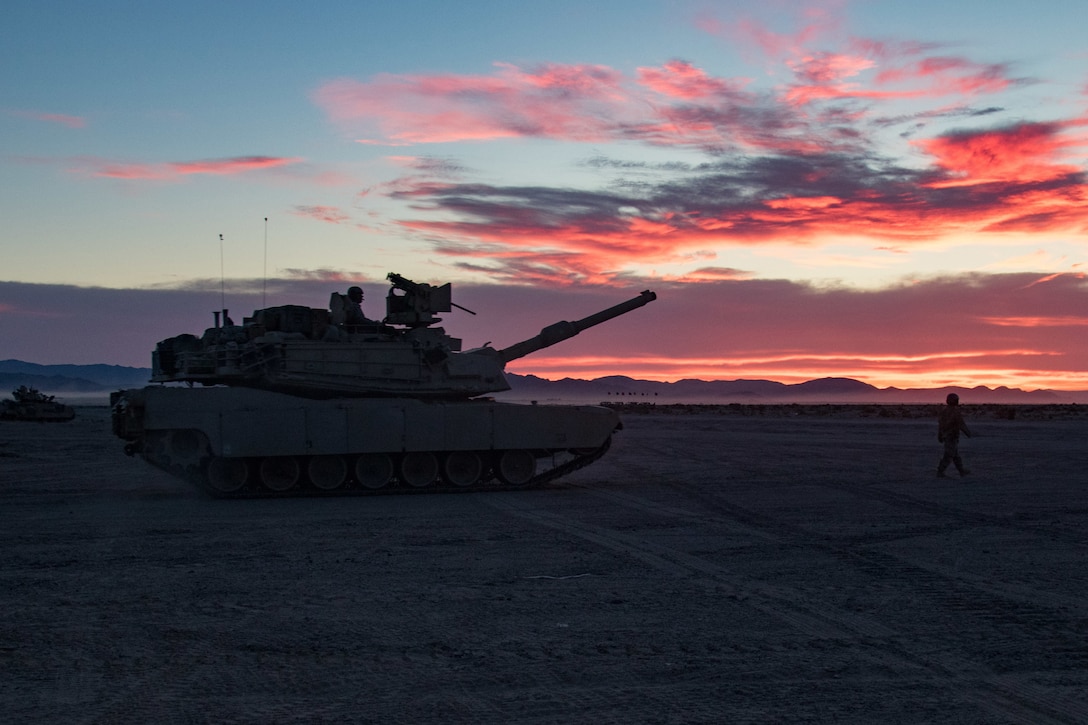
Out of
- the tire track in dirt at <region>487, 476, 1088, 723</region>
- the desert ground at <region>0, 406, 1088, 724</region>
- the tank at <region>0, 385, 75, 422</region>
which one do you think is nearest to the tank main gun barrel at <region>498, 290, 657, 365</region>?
the desert ground at <region>0, 406, 1088, 724</region>

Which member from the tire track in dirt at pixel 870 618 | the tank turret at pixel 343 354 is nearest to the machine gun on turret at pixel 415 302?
the tank turret at pixel 343 354

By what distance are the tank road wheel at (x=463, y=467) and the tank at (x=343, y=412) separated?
24 mm

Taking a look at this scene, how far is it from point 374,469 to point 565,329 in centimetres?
599

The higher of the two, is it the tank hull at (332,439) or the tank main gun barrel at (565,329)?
the tank main gun barrel at (565,329)

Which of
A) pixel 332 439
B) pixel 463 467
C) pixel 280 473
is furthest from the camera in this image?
pixel 463 467

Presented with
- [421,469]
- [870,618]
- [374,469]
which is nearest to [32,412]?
[374,469]

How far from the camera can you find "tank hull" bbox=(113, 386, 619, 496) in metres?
19.7

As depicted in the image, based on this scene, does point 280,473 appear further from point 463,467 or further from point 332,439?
point 463,467

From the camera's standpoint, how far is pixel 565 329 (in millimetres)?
24359

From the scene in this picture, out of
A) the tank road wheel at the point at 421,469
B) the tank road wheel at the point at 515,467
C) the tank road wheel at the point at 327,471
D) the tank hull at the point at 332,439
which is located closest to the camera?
the tank hull at the point at 332,439

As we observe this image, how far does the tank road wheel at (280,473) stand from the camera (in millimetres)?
20188

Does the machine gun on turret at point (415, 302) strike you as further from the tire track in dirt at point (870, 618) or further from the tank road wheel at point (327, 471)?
the tire track in dirt at point (870, 618)

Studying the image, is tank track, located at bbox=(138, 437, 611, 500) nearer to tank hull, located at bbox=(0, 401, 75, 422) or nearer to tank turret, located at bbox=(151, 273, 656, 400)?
tank turret, located at bbox=(151, 273, 656, 400)

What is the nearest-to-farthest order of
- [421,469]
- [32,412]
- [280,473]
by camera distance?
[280,473]
[421,469]
[32,412]
